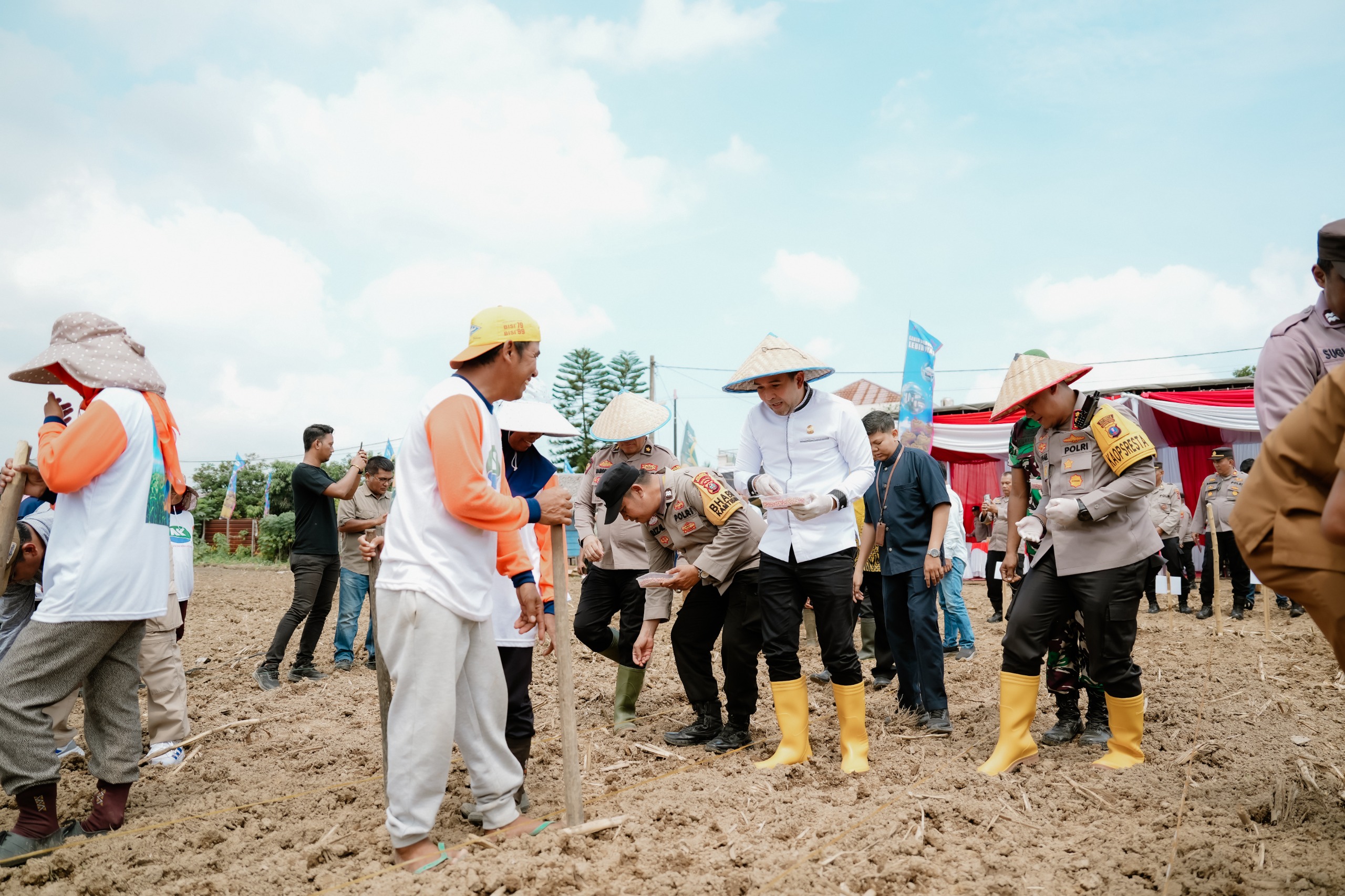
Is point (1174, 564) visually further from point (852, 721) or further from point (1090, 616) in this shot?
point (852, 721)

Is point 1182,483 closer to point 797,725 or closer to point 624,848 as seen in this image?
point 797,725

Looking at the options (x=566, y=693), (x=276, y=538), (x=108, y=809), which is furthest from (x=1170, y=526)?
(x=276, y=538)

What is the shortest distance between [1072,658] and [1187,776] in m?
0.80

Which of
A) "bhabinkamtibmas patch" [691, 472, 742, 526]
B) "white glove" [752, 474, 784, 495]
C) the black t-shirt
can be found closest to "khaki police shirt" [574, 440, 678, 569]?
"bhabinkamtibmas patch" [691, 472, 742, 526]

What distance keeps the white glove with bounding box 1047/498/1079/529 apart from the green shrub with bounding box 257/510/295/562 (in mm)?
25032

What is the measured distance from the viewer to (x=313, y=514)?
23.0ft

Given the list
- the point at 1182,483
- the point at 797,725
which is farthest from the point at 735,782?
the point at 1182,483

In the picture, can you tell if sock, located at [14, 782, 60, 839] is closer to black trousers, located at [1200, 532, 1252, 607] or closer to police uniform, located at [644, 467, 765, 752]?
police uniform, located at [644, 467, 765, 752]

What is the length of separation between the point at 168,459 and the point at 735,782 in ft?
9.35

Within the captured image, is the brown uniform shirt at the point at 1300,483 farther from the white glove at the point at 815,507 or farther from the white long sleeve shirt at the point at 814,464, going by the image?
the white long sleeve shirt at the point at 814,464

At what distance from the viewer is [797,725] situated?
4184 millimetres

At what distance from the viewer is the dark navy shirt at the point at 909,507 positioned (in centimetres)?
534

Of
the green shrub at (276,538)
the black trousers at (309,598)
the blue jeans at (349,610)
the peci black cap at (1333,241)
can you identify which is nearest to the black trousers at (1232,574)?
the peci black cap at (1333,241)

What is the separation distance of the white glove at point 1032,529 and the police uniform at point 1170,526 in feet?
26.0
